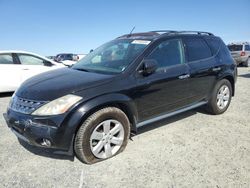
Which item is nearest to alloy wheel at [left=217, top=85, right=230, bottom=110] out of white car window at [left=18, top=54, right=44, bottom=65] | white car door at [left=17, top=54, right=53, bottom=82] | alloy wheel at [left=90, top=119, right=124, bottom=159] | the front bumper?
alloy wheel at [left=90, top=119, right=124, bottom=159]

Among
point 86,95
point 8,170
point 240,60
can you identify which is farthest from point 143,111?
point 240,60

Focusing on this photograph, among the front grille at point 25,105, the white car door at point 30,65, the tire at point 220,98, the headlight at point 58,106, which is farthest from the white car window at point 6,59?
the tire at point 220,98

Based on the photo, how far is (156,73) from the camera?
149 inches

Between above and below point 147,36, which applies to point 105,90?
below

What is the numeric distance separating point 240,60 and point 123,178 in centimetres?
1718

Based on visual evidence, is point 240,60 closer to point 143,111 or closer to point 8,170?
point 143,111

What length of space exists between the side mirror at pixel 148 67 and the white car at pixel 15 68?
5270 millimetres

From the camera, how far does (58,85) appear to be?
328 cm

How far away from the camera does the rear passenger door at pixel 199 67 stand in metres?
4.47

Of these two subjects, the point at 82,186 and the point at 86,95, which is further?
the point at 86,95

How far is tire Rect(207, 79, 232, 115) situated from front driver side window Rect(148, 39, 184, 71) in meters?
1.31

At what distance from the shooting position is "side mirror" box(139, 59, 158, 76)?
3.54m

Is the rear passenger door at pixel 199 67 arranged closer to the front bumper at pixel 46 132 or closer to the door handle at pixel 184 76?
the door handle at pixel 184 76

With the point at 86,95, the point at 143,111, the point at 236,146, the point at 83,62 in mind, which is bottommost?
the point at 236,146
